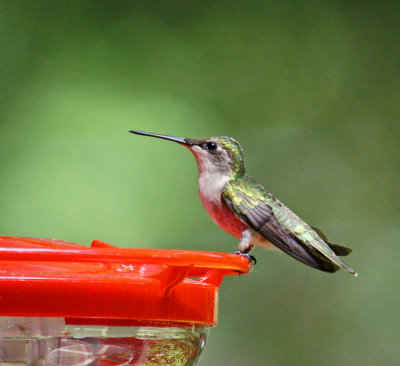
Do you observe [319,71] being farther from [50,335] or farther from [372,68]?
[50,335]

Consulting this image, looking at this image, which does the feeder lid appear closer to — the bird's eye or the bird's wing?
the bird's wing

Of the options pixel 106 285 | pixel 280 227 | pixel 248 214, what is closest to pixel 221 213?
pixel 248 214

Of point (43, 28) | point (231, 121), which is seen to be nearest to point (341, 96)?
point (231, 121)

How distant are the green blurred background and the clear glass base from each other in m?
1.81

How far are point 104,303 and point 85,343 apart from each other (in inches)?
7.4

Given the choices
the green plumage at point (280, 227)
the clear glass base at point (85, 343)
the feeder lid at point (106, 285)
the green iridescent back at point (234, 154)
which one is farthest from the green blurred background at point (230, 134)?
the feeder lid at point (106, 285)

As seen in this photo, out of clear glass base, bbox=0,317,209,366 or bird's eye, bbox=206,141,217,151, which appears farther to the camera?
bird's eye, bbox=206,141,217,151

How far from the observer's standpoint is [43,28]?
3939 millimetres

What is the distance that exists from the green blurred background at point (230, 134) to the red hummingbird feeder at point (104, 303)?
1.82 metres

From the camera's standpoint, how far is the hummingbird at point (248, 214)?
266cm

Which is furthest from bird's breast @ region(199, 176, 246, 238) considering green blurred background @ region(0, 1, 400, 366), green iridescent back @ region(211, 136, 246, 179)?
green blurred background @ region(0, 1, 400, 366)

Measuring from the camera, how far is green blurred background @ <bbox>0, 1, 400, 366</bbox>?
3564 mm

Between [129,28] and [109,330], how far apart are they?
283 cm

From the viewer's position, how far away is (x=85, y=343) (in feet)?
5.10
